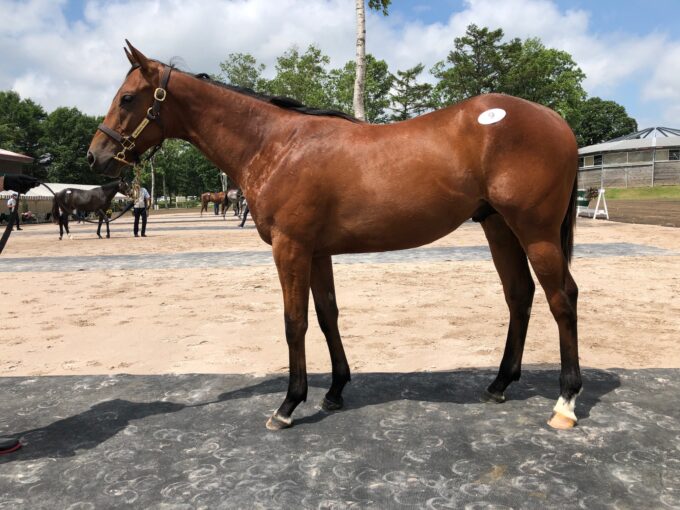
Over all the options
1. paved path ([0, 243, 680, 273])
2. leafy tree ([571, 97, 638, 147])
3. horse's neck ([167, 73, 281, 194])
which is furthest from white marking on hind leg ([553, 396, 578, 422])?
leafy tree ([571, 97, 638, 147])

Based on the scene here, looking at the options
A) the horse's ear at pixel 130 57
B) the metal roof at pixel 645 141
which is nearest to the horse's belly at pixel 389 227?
the horse's ear at pixel 130 57

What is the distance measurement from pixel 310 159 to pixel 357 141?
332 mm

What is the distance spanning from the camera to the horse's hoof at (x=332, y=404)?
11.1 feet

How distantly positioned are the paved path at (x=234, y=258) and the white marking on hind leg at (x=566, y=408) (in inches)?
Result: 305

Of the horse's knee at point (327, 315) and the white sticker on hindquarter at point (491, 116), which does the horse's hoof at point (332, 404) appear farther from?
the white sticker on hindquarter at point (491, 116)

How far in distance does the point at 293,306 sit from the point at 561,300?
171cm

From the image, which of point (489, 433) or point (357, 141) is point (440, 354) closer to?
point (489, 433)

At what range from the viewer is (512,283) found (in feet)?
11.8

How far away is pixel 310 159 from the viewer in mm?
3189

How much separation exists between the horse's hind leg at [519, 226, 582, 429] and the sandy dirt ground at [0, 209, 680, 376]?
123 cm

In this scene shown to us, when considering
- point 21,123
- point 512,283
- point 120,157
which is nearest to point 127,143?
point 120,157

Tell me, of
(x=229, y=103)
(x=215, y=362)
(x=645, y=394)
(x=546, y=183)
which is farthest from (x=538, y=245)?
(x=215, y=362)

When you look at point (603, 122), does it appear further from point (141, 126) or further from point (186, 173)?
point (141, 126)

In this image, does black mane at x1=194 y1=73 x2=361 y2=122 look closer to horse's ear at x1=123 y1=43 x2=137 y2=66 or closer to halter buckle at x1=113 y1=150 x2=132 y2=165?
horse's ear at x1=123 y1=43 x2=137 y2=66
